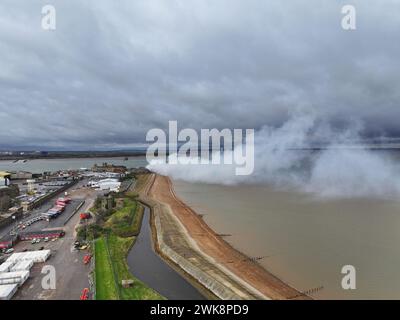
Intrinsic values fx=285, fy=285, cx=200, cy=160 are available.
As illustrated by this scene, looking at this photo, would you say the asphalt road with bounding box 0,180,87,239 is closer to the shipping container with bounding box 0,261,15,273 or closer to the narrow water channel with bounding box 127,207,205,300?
the shipping container with bounding box 0,261,15,273

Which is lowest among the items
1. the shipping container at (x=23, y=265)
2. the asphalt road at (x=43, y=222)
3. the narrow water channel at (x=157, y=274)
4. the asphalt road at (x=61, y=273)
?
the narrow water channel at (x=157, y=274)

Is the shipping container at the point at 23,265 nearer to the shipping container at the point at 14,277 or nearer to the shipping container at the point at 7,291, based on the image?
the shipping container at the point at 14,277

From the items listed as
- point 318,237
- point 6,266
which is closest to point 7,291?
point 6,266

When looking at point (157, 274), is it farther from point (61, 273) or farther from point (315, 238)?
point (315, 238)

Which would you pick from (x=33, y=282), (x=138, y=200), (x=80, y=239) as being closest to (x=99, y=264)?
(x=33, y=282)

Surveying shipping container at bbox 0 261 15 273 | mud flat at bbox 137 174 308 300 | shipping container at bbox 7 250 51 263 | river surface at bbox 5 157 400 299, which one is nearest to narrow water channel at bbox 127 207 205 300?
river surface at bbox 5 157 400 299

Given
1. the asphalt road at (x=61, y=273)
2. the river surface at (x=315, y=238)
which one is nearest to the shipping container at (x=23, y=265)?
the asphalt road at (x=61, y=273)

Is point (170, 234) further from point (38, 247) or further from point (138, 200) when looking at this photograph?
point (138, 200)
